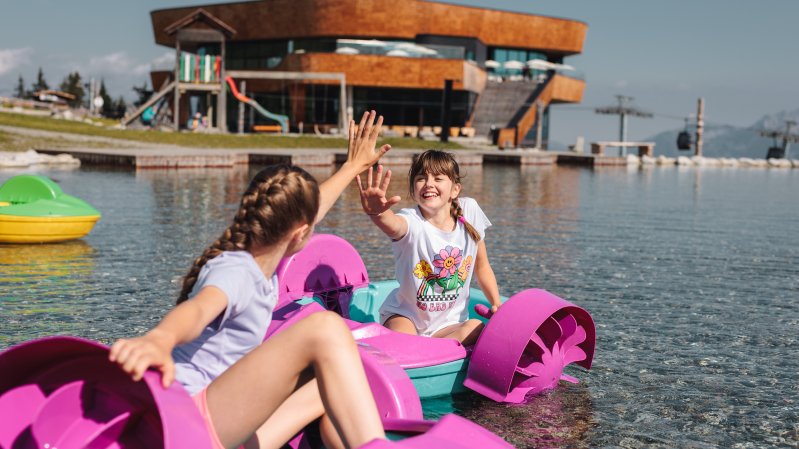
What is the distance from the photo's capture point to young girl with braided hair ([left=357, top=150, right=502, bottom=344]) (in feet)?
15.7

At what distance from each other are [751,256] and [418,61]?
3809 cm

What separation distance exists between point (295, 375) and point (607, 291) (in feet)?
18.5

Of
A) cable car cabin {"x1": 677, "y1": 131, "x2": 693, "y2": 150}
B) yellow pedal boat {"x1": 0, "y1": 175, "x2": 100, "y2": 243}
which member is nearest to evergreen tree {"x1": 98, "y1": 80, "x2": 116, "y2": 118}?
cable car cabin {"x1": 677, "y1": 131, "x2": 693, "y2": 150}

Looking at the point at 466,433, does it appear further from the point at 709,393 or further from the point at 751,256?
the point at 751,256

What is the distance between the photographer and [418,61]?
4738 cm

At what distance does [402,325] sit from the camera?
4902 millimetres

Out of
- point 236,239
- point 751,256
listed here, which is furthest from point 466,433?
point 751,256

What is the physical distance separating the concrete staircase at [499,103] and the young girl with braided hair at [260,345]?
48.9 metres

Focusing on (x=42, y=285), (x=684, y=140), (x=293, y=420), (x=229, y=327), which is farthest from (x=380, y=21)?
(x=229, y=327)

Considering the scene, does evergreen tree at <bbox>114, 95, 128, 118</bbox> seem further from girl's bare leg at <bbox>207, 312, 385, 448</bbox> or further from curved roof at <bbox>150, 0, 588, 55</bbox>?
girl's bare leg at <bbox>207, 312, 385, 448</bbox>

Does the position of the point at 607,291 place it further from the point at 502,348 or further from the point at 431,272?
the point at 502,348

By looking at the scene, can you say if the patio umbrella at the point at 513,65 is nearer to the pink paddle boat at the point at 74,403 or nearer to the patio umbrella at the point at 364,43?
the patio umbrella at the point at 364,43

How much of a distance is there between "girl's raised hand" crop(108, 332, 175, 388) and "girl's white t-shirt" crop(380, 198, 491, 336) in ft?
8.73

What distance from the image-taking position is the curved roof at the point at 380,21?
50.7 metres
